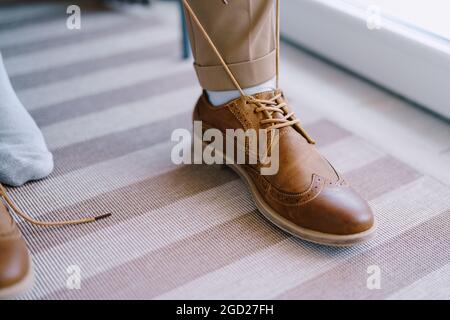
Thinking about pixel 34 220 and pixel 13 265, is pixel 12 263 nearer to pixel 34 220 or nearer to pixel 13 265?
pixel 13 265

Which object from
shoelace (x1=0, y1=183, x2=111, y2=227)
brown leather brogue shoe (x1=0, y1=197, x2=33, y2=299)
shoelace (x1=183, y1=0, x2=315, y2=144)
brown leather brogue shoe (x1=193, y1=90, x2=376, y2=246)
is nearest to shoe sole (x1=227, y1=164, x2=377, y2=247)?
brown leather brogue shoe (x1=193, y1=90, x2=376, y2=246)

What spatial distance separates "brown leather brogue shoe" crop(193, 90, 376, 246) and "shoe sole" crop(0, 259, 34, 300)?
351 millimetres

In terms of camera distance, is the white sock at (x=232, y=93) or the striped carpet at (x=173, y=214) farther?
the white sock at (x=232, y=93)

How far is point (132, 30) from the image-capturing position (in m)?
1.53

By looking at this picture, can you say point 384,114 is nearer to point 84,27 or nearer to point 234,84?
point 234,84

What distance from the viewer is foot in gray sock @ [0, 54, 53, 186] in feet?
2.89

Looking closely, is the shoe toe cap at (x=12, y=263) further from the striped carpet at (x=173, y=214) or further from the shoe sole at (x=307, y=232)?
the shoe sole at (x=307, y=232)

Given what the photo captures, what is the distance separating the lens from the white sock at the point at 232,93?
86 cm

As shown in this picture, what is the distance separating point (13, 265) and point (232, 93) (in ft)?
1.40

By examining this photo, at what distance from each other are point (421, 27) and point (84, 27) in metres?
0.95

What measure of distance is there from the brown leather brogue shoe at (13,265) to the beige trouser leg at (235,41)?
15.1 inches

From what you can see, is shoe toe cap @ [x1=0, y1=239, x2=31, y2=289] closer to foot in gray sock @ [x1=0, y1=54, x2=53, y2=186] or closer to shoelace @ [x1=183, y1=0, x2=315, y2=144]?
foot in gray sock @ [x1=0, y1=54, x2=53, y2=186]

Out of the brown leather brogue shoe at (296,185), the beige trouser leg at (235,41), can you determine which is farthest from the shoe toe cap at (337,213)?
the beige trouser leg at (235,41)

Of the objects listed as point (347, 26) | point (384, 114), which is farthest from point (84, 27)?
point (384, 114)
